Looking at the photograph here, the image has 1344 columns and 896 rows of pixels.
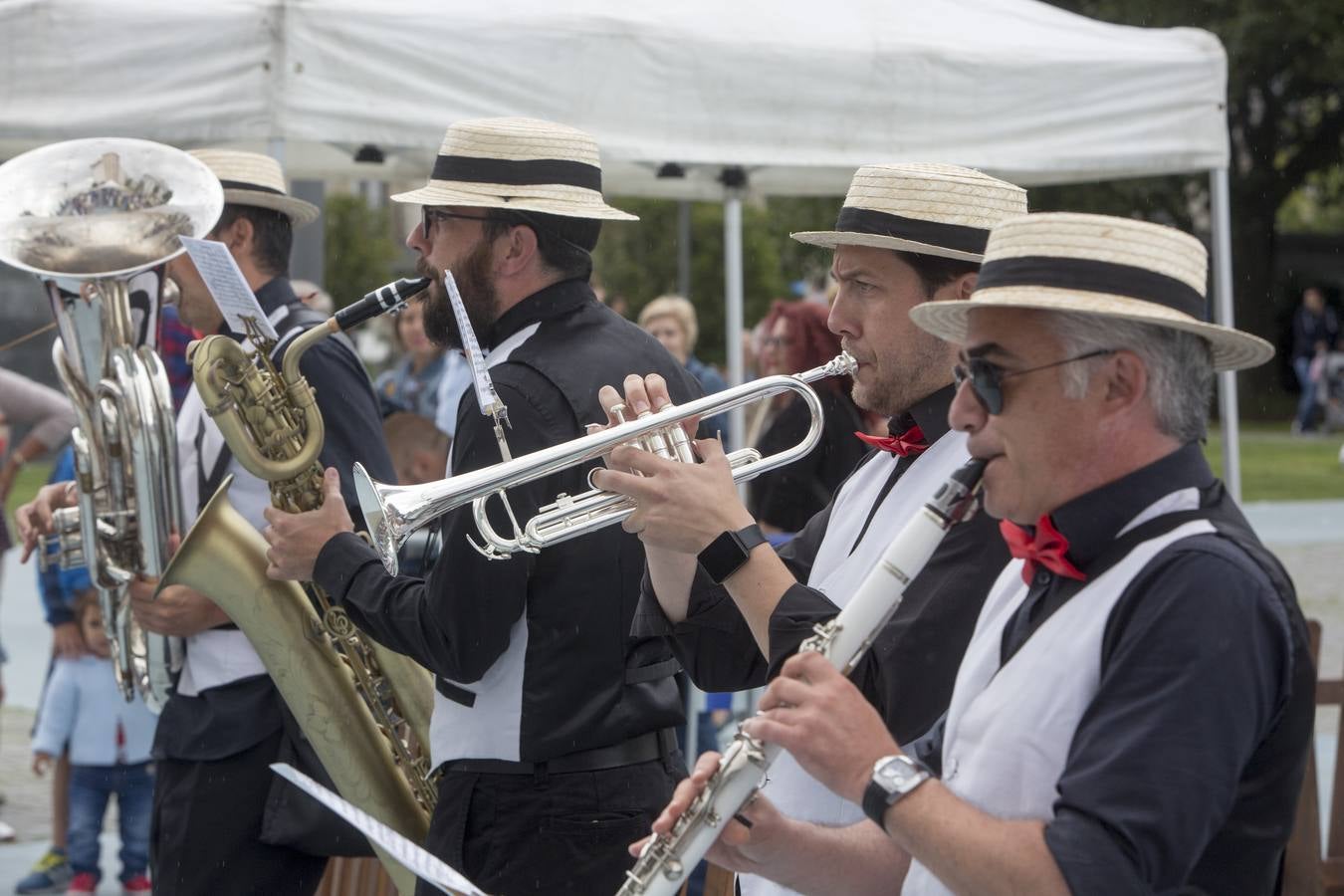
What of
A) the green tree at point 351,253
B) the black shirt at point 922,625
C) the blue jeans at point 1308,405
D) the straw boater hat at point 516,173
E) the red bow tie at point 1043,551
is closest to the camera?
the red bow tie at point 1043,551

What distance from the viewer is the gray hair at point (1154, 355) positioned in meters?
1.78

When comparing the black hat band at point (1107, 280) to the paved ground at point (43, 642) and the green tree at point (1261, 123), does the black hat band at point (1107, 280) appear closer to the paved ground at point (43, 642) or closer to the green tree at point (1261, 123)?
the paved ground at point (43, 642)

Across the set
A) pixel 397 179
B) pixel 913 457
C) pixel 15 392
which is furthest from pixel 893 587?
pixel 397 179

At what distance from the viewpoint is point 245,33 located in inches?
192

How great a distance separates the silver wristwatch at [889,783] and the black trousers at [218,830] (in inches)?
84.5

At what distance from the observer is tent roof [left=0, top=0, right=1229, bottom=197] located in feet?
16.0

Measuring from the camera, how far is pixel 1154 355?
179 centimetres

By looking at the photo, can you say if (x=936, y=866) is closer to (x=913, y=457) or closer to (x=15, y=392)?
(x=913, y=457)

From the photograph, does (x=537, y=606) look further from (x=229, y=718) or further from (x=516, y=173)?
(x=229, y=718)

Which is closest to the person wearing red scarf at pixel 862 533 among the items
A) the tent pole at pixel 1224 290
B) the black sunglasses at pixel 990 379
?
the black sunglasses at pixel 990 379

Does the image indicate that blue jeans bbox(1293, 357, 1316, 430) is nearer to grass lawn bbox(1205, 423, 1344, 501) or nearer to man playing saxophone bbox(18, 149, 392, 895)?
grass lawn bbox(1205, 423, 1344, 501)

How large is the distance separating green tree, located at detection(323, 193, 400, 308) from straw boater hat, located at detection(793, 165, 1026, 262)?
77.1 feet

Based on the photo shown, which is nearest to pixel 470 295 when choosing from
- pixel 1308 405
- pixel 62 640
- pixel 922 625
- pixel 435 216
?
pixel 435 216

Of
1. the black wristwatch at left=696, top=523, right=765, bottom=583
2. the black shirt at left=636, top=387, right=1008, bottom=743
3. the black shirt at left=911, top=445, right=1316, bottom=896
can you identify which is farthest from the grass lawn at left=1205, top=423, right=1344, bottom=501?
the black shirt at left=911, top=445, right=1316, bottom=896
